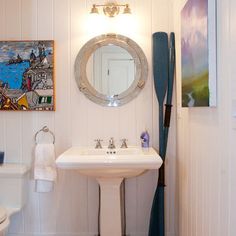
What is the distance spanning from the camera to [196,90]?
1484 mm

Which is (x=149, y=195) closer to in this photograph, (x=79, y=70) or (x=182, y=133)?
(x=182, y=133)

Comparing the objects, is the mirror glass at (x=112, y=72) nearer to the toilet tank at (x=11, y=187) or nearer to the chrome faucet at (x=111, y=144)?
the chrome faucet at (x=111, y=144)

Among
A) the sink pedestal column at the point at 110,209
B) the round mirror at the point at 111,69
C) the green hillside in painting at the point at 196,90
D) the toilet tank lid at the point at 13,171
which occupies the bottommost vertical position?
the sink pedestal column at the point at 110,209

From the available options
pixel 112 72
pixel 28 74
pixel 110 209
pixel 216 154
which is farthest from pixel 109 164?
pixel 28 74

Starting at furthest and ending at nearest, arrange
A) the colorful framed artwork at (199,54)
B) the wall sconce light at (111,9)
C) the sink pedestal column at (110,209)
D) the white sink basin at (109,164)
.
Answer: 1. the wall sconce light at (111,9)
2. the sink pedestal column at (110,209)
3. the white sink basin at (109,164)
4. the colorful framed artwork at (199,54)

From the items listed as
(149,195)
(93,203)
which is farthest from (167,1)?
(93,203)

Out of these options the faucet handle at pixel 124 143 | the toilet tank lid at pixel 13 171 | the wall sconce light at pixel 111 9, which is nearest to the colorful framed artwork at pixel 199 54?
the wall sconce light at pixel 111 9

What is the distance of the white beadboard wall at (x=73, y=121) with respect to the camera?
2.22 meters

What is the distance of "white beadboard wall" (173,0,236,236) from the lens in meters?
1.12

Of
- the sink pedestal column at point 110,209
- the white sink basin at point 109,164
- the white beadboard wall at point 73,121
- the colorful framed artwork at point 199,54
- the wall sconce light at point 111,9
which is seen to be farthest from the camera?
the white beadboard wall at point 73,121

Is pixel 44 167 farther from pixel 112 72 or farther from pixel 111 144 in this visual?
A: pixel 112 72

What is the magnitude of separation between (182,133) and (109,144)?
584 millimetres

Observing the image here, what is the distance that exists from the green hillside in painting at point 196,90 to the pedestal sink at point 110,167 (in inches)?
17.4

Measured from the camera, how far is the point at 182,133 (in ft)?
6.64
